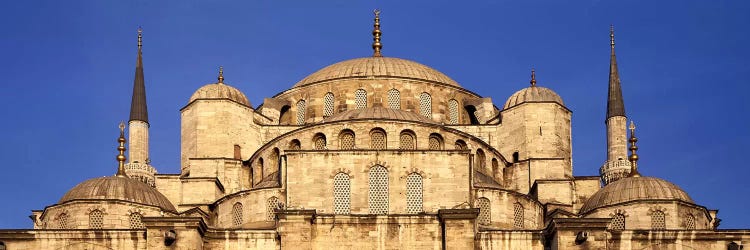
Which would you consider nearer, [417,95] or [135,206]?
[135,206]

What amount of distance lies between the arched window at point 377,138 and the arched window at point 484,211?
4.26 m

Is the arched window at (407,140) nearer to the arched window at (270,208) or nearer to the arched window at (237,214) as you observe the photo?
the arched window at (270,208)

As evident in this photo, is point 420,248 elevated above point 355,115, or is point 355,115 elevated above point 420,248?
point 355,115

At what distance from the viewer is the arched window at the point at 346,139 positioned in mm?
72938

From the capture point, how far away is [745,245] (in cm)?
6619

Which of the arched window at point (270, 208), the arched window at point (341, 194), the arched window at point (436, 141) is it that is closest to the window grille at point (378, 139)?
the arched window at point (436, 141)

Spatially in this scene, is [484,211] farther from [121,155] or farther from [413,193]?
[121,155]

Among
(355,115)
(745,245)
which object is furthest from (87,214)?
(745,245)

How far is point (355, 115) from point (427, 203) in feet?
25.7

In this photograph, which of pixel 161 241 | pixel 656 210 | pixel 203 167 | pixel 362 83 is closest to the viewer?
pixel 161 241

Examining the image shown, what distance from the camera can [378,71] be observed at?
3280 inches

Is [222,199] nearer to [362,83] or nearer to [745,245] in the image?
[362,83]

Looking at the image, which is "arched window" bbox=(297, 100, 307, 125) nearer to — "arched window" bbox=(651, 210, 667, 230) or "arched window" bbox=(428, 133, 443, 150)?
"arched window" bbox=(428, 133, 443, 150)

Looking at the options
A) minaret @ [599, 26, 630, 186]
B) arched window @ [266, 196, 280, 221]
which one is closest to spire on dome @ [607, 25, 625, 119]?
minaret @ [599, 26, 630, 186]
